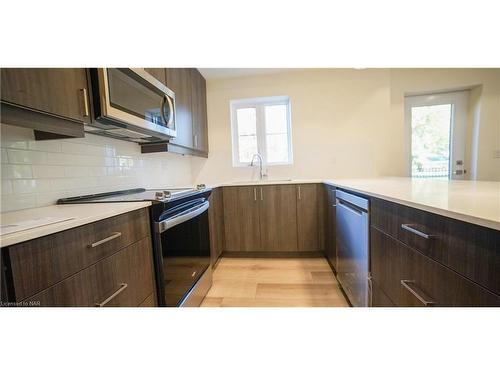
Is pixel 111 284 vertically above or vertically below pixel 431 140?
below

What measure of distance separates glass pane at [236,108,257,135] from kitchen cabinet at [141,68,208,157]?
0.49 m

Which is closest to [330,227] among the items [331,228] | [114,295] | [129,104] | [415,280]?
[331,228]

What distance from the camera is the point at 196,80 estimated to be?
8.54ft

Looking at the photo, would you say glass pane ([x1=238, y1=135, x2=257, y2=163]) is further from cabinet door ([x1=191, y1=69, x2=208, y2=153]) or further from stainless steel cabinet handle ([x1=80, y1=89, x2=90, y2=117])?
stainless steel cabinet handle ([x1=80, y1=89, x2=90, y2=117])

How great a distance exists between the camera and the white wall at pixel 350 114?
8.79ft

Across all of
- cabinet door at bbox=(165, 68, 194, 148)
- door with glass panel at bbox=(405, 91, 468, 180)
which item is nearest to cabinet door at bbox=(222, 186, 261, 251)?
cabinet door at bbox=(165, 68, 194, 148)

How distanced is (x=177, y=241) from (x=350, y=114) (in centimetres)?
270

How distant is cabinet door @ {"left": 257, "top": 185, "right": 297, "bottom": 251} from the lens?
7.95ft

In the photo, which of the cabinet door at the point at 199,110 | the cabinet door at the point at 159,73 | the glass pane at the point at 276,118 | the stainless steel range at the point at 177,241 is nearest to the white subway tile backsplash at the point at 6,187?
the stainless steel range at the point at 177,241

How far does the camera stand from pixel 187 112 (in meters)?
2.30

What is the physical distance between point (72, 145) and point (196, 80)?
1.76 metres

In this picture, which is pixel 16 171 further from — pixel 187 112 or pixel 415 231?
pixel 415 231
